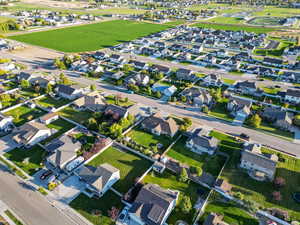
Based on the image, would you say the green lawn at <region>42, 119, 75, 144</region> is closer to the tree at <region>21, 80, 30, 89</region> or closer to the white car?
the white car

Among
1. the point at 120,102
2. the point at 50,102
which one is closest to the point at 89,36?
the point at 50,102

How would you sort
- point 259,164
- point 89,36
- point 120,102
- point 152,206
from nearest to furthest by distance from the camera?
point 152,206
point 259,164
point 120,102
point 89,36

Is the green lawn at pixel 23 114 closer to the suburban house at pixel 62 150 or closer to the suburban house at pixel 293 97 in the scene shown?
the suburban house at pixel 62 150

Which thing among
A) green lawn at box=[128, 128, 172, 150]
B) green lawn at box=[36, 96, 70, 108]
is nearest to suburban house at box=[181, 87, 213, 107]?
green lawn at box=[128, 128, 172, 150]

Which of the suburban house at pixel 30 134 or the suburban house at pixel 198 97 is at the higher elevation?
the suburban house at pixel 198 97

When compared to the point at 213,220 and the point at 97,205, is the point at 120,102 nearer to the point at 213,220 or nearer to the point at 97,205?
the point at 97,205

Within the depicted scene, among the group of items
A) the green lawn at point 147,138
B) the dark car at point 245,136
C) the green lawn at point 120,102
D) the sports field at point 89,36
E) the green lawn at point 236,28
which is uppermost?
the green lawn at point 236,28

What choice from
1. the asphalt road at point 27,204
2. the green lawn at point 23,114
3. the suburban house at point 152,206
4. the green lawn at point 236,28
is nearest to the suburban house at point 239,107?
the suburban house at point 152,206
